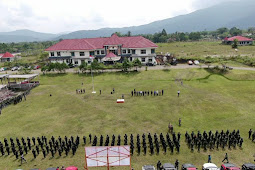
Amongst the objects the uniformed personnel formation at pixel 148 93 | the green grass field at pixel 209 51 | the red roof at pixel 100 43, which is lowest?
the uniformed personnel formation at pixel 148 93

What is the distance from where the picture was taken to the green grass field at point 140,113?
1987 cm

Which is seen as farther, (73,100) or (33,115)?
(73,100)

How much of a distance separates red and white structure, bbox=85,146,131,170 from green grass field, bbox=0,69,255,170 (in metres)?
2.42

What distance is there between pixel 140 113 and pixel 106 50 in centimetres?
4077

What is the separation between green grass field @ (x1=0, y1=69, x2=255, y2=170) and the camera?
1987cm

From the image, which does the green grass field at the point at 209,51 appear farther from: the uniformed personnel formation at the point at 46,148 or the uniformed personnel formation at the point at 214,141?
the uniformed personnel formation at the point at 46,148

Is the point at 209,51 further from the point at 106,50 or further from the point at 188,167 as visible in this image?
the point at 188,167

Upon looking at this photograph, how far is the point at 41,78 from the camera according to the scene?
53.2m

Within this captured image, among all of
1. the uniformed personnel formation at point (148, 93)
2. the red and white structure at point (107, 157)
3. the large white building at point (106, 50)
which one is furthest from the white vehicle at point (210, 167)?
the large white building at point (106, 50)

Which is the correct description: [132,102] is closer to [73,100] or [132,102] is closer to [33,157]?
[73,100]

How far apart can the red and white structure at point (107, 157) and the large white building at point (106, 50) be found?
1799 inches

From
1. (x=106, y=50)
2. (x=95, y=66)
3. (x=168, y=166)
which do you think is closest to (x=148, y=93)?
(x=168, y=166)

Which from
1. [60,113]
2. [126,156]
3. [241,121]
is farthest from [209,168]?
[60,113]

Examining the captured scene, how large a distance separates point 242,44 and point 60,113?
113853mm
